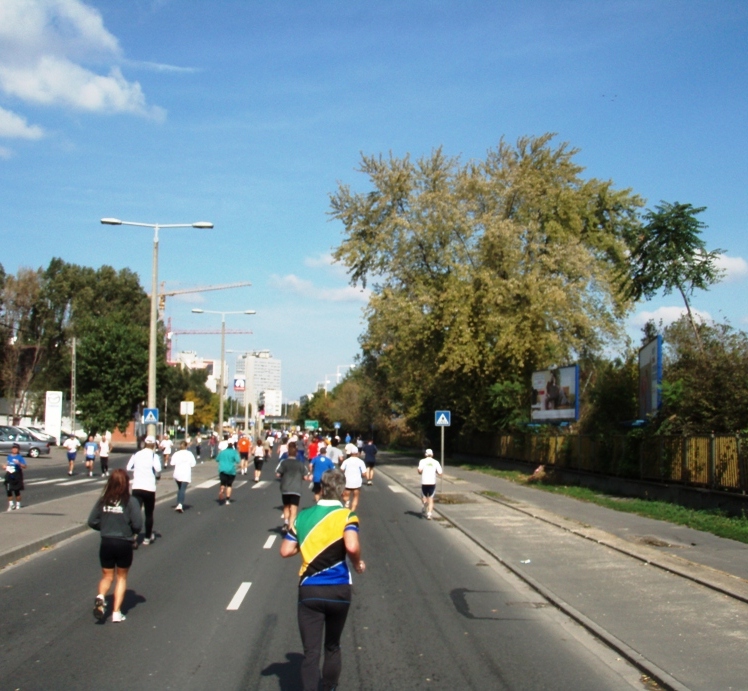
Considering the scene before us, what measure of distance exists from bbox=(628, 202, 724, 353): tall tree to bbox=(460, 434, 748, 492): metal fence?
3724 millimetres

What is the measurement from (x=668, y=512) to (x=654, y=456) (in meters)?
4.44

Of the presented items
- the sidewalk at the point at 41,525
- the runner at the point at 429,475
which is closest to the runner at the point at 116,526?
the sidewalk at the point at 41,525

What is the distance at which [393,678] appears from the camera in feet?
22.7

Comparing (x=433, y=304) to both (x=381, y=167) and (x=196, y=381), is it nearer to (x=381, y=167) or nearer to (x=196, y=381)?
(x=381, y=167)

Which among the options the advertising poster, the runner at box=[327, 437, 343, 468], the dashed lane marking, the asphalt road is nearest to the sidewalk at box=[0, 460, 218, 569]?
the asphalt road

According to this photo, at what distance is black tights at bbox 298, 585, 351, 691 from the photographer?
568 centimetres

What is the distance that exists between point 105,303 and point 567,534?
69.6 metres

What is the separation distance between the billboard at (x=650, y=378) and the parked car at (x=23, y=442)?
36810mm

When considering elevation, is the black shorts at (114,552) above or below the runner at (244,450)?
above

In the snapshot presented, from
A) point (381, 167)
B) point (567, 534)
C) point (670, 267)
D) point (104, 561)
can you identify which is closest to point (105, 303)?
point (381, 167)

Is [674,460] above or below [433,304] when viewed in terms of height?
below

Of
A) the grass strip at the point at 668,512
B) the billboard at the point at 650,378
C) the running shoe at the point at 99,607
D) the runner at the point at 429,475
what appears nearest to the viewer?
the running shoe at the point at 99,607

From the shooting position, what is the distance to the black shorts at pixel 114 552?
862cm

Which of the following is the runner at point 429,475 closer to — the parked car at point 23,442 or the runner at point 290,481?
the runner at point 290,481
